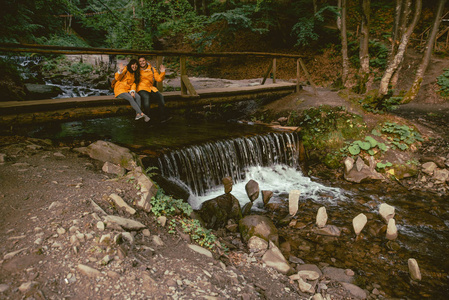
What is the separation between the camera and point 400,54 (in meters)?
8.64

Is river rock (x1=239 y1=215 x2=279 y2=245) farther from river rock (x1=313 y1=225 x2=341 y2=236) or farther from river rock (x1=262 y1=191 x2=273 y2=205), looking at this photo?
river rock (x1=262 y1=191 x2=273 y2=205)

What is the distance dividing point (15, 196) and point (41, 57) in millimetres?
17168

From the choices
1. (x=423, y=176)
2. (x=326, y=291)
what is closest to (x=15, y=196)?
(x=326, y=291)

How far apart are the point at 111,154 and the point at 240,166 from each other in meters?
3.88

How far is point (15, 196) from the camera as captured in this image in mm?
3457

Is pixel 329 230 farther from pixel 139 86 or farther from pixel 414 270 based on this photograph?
pixel 139 86

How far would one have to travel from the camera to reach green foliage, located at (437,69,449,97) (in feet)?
37.2

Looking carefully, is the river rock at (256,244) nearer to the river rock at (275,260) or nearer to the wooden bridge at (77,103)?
the river rock at (275,260)

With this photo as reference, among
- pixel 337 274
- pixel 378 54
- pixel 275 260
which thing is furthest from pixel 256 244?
pixel 378 54

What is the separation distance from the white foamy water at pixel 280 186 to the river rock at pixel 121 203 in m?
2.64

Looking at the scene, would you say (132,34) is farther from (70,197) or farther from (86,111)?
(70,197)

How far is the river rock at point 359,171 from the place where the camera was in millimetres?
7457

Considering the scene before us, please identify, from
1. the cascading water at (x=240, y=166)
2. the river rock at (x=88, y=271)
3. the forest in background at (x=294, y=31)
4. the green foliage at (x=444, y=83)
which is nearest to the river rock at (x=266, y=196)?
the cascading water at (x=240, y=166)

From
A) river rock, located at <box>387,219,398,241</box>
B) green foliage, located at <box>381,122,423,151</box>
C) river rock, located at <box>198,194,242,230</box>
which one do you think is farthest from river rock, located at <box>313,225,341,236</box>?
green foliage, located at <box>381,122,423,151</box>
